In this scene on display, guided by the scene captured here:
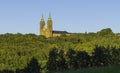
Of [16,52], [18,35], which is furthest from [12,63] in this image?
[18,35]

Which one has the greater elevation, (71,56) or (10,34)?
(10,34)

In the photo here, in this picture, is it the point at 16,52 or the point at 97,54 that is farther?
the point at 16,52

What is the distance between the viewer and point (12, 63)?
82875mm

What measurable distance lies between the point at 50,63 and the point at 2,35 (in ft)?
376

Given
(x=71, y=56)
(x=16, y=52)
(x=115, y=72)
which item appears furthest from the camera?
(x=16, y=52)

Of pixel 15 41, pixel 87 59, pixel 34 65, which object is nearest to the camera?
pixel 34 65

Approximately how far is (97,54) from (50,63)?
6744mm

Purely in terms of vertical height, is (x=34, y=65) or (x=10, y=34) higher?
(x=10, y=34)

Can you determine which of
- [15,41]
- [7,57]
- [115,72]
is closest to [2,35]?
[15,41]

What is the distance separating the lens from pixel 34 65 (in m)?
47.3

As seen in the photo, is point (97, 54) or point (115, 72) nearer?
point (115, 72)

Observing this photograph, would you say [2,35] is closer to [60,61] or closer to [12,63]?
[12,63]

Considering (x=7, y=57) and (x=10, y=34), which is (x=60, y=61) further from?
(x=10, y=34)

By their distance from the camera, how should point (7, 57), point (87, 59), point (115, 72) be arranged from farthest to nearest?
point (7, 57)
point (87, 59)
point (115, 72)
